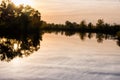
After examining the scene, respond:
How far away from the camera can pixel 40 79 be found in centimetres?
2145

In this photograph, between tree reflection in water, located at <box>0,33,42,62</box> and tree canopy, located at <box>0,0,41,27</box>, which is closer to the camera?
tree reflection in water, located at <box>0,33,42,62</box>

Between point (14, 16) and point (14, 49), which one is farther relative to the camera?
point (14, 16)

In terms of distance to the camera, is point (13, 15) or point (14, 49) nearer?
point (14, 49)

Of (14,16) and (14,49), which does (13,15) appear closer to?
(14,16)

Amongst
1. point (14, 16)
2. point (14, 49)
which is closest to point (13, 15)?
point (14, 16)

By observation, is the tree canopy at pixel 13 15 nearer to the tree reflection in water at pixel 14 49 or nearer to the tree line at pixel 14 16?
the tree line at pixel 14 16

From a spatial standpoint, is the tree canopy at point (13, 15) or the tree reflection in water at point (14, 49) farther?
the tree canopy at point (13, 15)

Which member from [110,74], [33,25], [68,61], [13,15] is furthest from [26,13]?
[110,74]

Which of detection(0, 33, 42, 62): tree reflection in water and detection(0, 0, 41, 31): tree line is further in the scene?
detection(0, 0, 41, 31): tree line

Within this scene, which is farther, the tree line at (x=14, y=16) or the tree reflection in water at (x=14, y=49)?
the tree line at (x=14, y=16)

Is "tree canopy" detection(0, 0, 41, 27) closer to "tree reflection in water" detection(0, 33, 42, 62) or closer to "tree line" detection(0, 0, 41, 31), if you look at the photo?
"tree line" detection(0, 0, 41, 31)

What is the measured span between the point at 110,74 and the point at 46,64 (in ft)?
20.7

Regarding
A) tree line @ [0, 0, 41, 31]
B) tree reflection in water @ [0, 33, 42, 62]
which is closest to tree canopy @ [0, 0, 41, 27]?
tree line @ [0, 0, 41, 31]

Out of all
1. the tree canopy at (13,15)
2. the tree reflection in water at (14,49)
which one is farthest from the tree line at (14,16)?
the tree reflection in water at (14,49)
